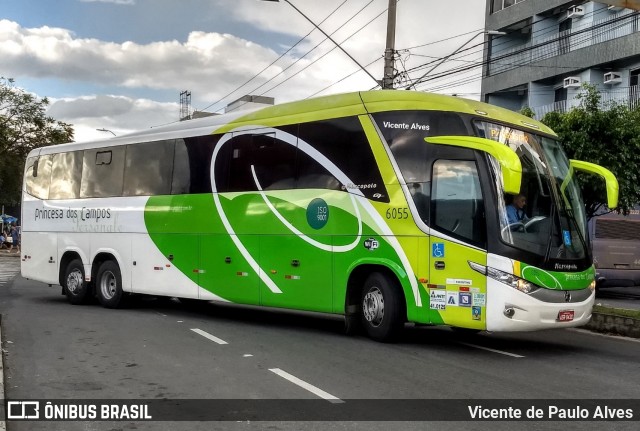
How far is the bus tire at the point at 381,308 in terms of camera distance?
1038 centimetres

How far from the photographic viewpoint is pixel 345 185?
11125 mm

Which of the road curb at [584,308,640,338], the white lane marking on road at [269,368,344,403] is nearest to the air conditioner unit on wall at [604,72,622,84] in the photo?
the road curb at [584,308,640,338]

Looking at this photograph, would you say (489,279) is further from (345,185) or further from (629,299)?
(629,299)

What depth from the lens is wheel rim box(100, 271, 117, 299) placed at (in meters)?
15.7

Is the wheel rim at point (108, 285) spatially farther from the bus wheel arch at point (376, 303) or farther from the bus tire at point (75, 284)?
the bus wheel arch at point (376, 303)

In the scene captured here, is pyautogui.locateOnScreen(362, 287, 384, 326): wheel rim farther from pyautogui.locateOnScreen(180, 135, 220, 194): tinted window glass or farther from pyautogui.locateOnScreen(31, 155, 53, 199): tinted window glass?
pyautogui.locateOnScreen(31, 155, 53, 199): tinted window glass

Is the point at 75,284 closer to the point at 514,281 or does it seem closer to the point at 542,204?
the point at 514,281

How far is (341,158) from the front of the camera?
1122 centimetres

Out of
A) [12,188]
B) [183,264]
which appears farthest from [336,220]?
[12,188]

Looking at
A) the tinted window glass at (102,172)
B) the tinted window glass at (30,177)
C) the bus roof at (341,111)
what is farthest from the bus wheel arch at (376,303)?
the tinted window glass at (30,177)

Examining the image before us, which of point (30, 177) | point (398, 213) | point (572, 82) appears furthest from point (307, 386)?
point (572, 82)

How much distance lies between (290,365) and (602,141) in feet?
50.4

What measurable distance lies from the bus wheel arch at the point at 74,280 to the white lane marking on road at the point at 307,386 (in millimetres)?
9171

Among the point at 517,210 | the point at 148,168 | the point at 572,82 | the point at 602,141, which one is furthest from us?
the point at 572,82
